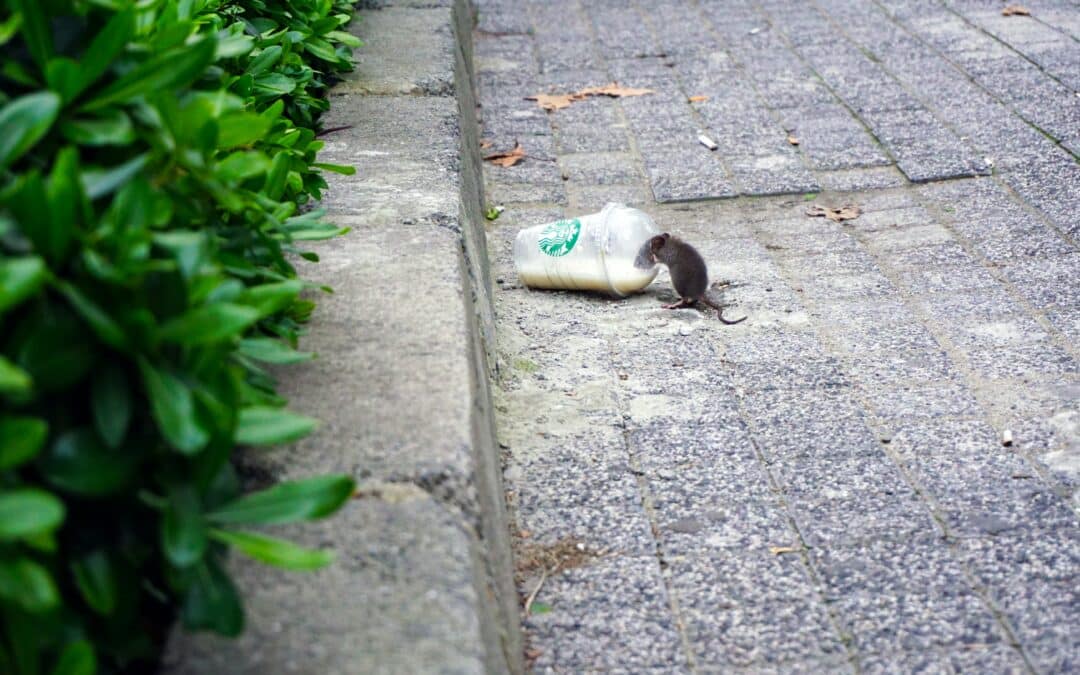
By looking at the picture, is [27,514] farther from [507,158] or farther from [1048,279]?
[507,158]

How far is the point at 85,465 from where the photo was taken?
1260mm

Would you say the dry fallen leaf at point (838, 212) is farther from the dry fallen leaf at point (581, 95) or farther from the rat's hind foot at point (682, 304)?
the dry fallen leaf at point (581, 95)

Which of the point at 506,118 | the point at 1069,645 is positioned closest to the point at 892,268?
the point at 1069,645

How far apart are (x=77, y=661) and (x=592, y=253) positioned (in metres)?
2.66

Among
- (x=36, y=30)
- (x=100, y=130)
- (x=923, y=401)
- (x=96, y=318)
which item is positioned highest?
(x=36, y=30)

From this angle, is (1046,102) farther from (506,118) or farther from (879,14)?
(506,118)

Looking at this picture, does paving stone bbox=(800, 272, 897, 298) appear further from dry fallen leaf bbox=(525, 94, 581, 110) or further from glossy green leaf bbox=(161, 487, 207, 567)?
glossy green leaf bbox=(161, 487, 207, 567)

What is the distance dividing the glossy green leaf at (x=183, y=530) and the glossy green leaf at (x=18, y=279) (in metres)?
0.29

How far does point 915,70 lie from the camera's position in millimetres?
5840

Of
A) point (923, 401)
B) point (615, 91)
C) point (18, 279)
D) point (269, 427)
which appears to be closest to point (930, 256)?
point (923, 401)

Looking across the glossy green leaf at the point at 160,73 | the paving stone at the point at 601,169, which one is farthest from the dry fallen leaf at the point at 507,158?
the glossy green leaf at the point at 160,73

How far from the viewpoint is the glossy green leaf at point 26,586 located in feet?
3.62

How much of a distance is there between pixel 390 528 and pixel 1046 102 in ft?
15.0

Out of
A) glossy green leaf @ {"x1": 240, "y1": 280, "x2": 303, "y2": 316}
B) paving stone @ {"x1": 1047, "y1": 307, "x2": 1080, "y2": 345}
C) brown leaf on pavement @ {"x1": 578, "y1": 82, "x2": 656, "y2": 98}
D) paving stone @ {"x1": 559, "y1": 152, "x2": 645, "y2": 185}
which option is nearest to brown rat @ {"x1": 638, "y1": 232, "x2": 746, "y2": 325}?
paving stone @ {"x1": 1047, "y1": 307, "x2": 1080, "y2": 345}
